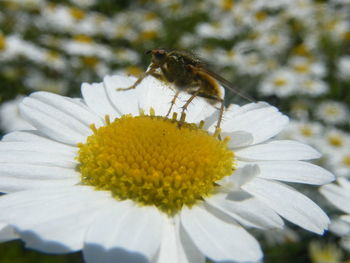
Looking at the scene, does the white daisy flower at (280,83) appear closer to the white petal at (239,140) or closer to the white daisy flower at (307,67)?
the white daisy flower at (307,67)

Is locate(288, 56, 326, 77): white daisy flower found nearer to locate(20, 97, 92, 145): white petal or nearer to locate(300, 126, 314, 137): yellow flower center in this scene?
locate(300, 126, 314, 137): yellow flower center

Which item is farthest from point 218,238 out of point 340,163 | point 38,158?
point 340,163

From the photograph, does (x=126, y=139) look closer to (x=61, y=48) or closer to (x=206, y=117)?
Answer: (x=206, y=117)

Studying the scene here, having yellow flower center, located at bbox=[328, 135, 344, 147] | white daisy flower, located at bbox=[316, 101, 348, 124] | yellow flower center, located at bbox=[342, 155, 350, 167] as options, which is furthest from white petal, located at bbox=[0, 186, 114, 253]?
white daisy flower, located at bbox=[316, 101, 348, 124]

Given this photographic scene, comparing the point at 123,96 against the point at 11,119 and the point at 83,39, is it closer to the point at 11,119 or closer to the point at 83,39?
the point at 11,119

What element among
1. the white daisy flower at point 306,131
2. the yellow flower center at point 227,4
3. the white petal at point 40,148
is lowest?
the white petal at point 40,148

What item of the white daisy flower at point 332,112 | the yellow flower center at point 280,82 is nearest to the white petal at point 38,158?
the white daisy flower at point 332,112
